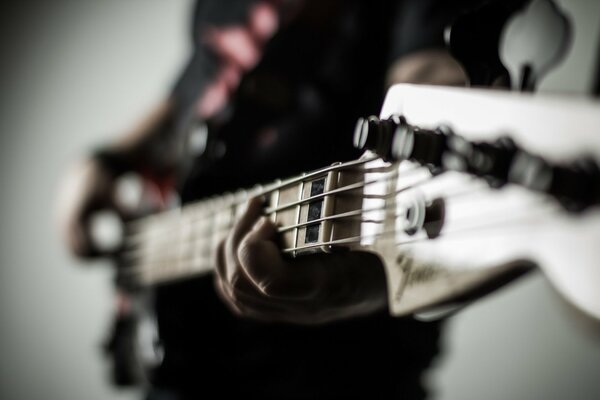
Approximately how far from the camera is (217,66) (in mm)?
823

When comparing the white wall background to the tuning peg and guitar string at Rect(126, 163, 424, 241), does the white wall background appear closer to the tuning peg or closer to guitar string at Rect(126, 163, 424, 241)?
guitar string at Rect(126, 163, 424, 241)

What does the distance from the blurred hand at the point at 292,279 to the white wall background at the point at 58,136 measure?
0.91 meters

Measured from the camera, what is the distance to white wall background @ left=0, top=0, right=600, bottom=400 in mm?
1471

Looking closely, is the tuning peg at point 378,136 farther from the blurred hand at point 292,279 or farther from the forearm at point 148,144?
the forearm at point 148,144

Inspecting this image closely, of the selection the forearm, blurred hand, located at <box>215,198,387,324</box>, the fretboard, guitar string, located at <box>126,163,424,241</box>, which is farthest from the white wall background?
blurred hand, located at <box>215,198,387,324</box>

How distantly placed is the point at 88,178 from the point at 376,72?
2.33 ft

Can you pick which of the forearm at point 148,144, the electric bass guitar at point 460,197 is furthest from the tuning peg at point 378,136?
the forearm at point 148,144

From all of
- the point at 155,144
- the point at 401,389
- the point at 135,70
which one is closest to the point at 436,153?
the point at 401,389

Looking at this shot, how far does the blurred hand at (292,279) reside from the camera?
405 millimetres

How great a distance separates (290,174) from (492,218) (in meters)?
0.41

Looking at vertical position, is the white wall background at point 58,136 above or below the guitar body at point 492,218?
above

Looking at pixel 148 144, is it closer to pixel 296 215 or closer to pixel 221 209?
pixel 221 209

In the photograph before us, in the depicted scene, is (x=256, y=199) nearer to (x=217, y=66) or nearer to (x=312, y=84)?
(x=312, y=84)

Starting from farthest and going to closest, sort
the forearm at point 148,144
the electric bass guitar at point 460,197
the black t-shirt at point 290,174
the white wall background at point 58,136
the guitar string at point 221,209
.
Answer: the white wall background at point 58,136 → the forearm at point 148,144 → the black t-shirt at point 290,174 → the guitar string at point 221,209 → the electric bass guitar at point 460,197
